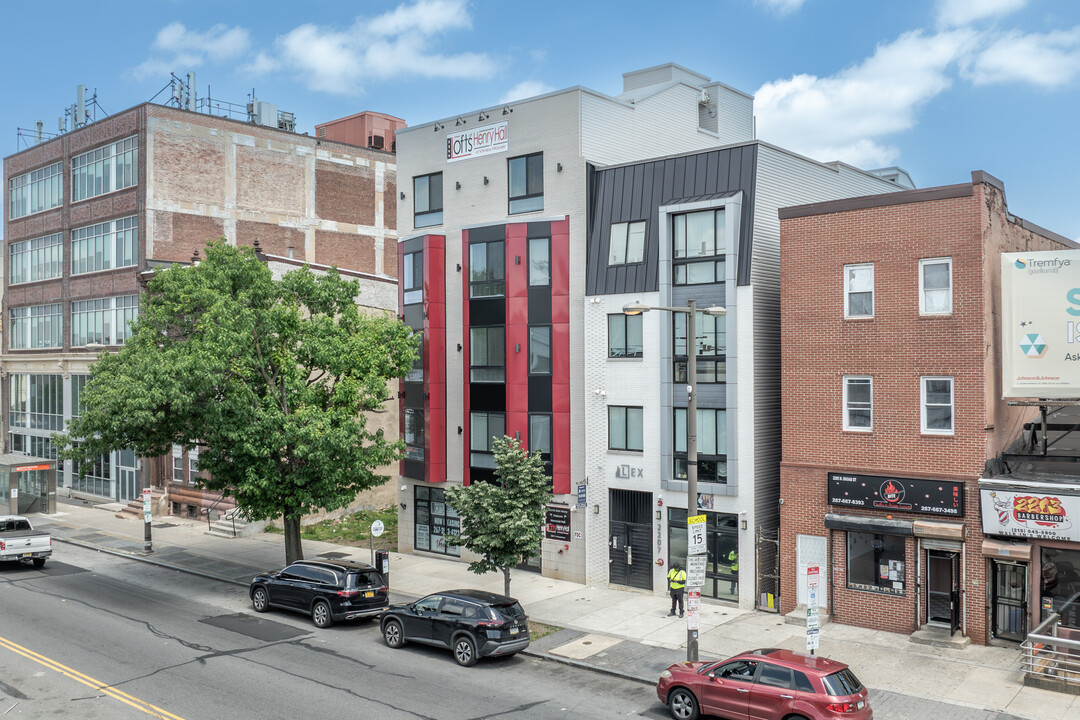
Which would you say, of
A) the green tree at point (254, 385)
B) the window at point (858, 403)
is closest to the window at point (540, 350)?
the green tree at point (254, 385)

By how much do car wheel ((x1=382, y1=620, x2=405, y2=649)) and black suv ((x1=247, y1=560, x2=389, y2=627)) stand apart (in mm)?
1850

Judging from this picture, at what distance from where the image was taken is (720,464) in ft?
85.9

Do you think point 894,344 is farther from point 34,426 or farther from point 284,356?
point 34,426

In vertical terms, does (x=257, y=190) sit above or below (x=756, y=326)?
above

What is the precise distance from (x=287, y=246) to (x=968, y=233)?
3997cm

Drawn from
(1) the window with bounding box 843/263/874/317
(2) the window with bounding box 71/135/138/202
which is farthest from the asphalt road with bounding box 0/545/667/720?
(2) the window with bounding box 71/135/138/202

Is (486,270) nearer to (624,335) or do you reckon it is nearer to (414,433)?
(624,335)

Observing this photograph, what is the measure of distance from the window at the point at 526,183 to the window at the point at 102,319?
1020 inches

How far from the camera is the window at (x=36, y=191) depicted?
5538cm

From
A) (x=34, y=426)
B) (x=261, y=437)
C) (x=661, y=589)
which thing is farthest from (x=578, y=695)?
(x=34, y=426)

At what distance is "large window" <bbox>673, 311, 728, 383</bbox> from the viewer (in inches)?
1039

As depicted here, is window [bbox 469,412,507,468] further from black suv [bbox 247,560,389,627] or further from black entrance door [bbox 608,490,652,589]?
black suv [bbox 247,560,389,627]

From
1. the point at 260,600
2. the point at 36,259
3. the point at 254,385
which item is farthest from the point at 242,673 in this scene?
the point at 36,259

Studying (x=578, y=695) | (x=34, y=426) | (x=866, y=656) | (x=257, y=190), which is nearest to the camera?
(x=578, y=695)
